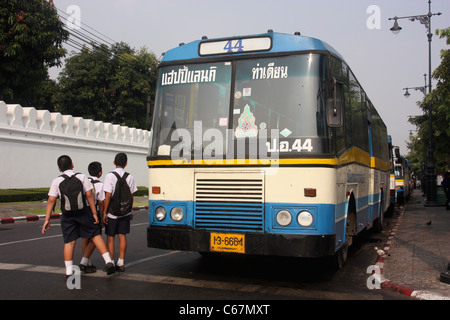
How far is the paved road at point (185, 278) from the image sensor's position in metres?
5.64

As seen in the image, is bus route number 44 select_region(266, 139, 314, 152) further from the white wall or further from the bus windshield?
the white wall

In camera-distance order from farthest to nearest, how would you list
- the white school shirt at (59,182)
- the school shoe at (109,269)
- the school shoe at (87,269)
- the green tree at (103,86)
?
the green tree at (103,86), the school shoe at (87,269), the school shoe at (109,269), the white school shirt at (59,182)

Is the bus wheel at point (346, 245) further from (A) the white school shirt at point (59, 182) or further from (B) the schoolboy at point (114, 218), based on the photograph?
(A) the white school shirt at point (59, 182)

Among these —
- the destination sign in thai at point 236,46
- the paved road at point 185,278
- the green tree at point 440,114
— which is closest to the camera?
the paved road at point 185,278

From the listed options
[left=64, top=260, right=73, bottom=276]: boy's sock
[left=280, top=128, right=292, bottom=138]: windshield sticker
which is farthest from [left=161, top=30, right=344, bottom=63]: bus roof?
[left=64, top=260, right=73, bottom=276]: boy's sock

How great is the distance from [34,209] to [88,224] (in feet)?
38.6

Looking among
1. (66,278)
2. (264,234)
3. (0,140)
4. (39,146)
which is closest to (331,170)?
(264,234)

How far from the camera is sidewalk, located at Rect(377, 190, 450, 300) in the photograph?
597cm

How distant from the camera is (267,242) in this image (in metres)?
5.78

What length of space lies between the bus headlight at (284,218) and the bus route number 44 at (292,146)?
0.78 metres

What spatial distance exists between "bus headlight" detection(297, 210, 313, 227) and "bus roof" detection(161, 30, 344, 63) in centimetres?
213

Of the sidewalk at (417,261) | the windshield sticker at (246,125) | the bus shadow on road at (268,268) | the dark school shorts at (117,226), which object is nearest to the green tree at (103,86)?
the sidewalk at (417,261)

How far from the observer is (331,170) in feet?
19.1
